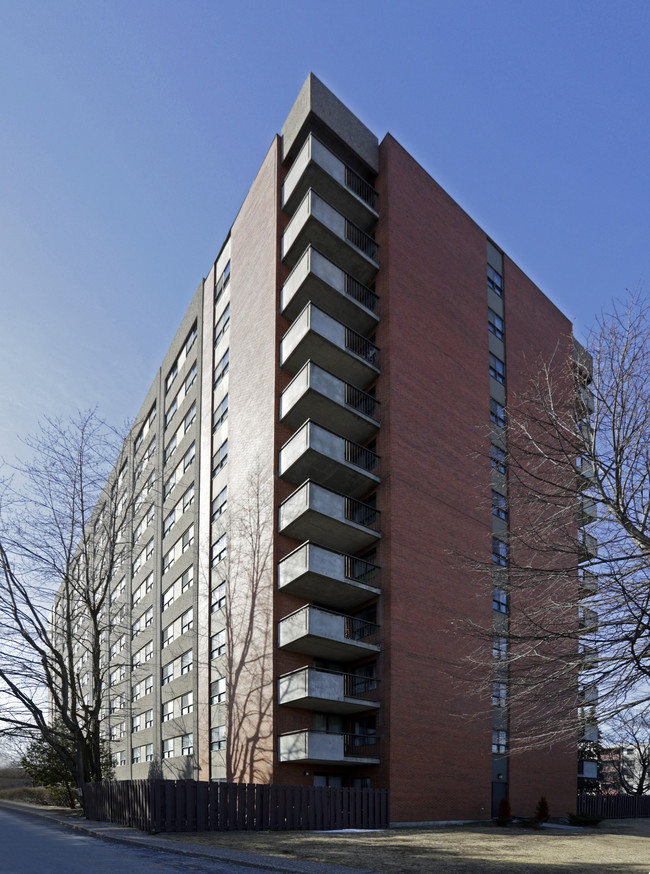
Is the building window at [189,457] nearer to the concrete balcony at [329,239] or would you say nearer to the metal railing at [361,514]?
the concrete balcony at [329,239]

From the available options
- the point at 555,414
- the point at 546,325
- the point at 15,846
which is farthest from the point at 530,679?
the point at 546,325

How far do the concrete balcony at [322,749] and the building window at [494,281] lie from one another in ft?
73.9

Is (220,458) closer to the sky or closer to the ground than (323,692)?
closer to the sky

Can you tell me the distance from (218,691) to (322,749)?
901 cm

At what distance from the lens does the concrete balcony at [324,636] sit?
2564cm

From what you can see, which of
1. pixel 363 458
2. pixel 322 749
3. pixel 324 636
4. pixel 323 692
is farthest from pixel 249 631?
pixel 363 458

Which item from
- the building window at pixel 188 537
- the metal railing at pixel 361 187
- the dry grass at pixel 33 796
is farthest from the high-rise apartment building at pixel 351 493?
the dry grass at pixel 33 796

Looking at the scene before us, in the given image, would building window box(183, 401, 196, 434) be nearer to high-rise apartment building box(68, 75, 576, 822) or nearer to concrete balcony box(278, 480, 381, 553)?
high-rise apartment building box(68, 75, 576, 822)

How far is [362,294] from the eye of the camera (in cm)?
3181

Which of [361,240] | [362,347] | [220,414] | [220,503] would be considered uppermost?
[361,240]

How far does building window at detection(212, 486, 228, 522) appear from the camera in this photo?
1371 inches

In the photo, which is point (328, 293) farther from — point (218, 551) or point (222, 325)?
point (218, 551)

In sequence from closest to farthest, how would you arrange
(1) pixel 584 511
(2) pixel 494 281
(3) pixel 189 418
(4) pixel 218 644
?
(1) pixel 584 511
(4) pixel 218 644
(2) pixel 494 281
(3) pixel 189 418

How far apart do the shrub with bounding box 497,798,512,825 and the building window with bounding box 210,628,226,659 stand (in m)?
12.6
